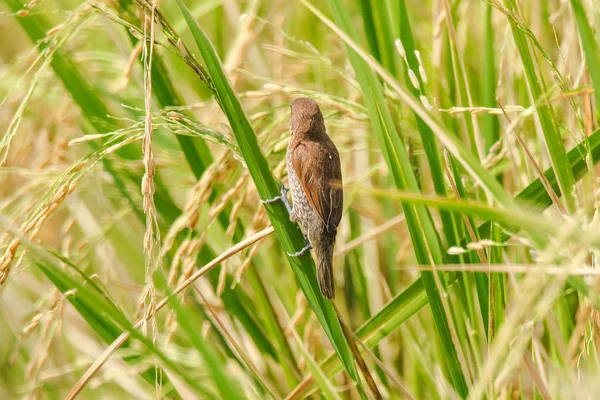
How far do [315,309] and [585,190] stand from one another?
0.75 metres

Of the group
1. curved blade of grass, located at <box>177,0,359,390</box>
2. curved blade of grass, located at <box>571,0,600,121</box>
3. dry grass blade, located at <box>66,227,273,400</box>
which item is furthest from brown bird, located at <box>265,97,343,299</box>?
curved blade of grass, located at <box>571,0,600,121</box>

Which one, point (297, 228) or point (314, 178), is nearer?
point (297, 228)

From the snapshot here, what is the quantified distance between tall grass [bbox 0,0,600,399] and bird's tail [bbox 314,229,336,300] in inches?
3.5

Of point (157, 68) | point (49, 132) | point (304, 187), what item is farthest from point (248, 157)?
point (49, 132)

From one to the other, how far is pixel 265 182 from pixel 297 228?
0.22 metres

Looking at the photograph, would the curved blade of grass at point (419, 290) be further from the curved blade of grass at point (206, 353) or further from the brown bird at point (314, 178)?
the curved blade of grass at point (206, 353)

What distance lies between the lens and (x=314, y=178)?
2.28 metres

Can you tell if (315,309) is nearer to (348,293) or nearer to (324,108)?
(324,108)

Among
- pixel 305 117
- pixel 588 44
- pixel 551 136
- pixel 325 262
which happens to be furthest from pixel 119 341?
pixel 588 44

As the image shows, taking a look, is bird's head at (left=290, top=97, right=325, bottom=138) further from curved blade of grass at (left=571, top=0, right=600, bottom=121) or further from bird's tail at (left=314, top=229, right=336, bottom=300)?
curved blade of grass at (left=571, top=0, right=600, bottom=121)

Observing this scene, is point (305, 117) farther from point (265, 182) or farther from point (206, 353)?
point (206, 353)

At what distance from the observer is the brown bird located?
228cm

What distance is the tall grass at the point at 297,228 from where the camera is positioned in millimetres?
1537

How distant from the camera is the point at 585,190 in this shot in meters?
1.73
